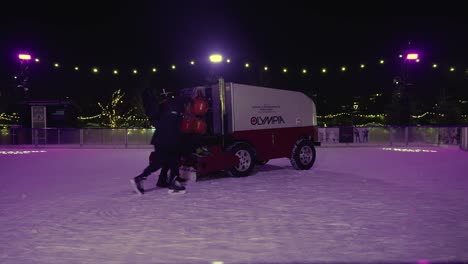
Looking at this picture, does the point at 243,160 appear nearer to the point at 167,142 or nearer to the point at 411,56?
the point at 167,142

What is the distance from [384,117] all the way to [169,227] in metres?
25.4

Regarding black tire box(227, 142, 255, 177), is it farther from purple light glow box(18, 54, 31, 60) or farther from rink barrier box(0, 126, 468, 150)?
purple light glow box(18, 54, 31, 60)

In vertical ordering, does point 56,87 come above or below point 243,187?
above

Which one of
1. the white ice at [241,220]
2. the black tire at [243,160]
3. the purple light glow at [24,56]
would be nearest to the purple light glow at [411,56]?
the white ice at [241,220]

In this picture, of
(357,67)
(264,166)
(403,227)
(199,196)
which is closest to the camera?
(403,227)

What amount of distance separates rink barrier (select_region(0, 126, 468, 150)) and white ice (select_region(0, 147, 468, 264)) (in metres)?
11.2

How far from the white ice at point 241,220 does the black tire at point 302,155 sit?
0.98 m

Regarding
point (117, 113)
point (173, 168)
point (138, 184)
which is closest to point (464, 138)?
point (173, 168)

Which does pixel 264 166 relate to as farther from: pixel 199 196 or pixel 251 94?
pixel 199 196

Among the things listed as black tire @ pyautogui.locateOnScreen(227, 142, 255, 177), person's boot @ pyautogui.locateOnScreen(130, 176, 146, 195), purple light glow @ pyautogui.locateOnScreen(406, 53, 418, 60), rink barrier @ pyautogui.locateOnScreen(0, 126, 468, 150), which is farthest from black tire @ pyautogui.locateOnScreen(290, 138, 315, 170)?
purple light glow @ pyautogui.locateOnScreen(406, 53, 418, 60)

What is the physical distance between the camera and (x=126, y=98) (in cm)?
3256

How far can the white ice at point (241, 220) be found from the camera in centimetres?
428

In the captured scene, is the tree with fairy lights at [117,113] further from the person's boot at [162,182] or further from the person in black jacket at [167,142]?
the person in black jacket at [167,142]

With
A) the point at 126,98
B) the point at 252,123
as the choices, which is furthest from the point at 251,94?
the point at 126,98
